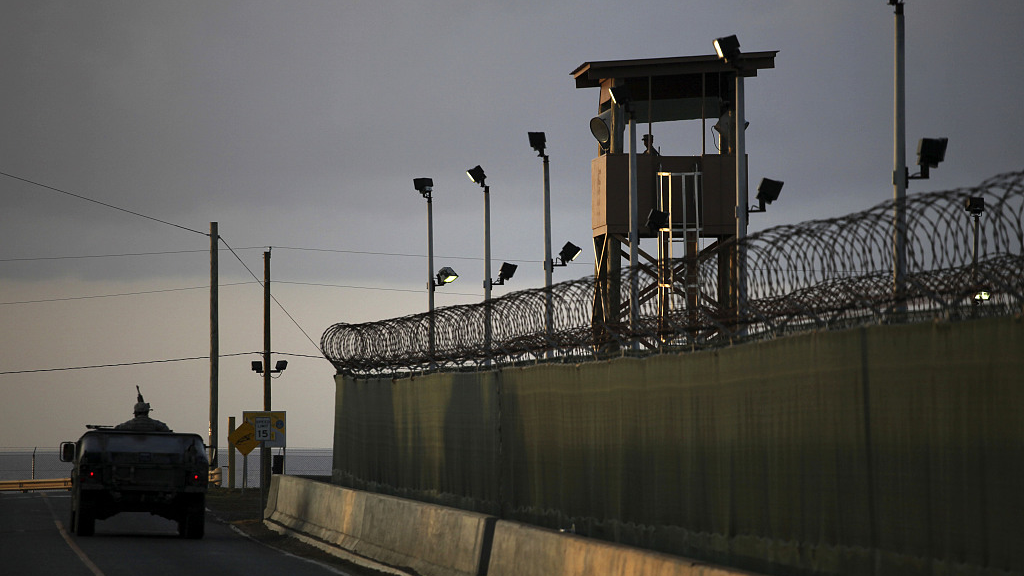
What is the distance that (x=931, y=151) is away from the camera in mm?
16984

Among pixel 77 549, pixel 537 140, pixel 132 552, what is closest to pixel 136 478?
pixel 77 549

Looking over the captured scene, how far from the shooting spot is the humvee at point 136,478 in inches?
942

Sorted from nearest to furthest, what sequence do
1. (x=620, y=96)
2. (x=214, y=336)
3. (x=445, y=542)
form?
(x=445, y=542) → (x=620, y=96) → (x=214, y=336)

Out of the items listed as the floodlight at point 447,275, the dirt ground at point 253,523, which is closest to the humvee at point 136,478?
the dirt ground at point 253,523

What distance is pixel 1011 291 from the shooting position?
7.75 meters

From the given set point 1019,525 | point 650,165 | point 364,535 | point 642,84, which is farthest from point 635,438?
point 642,84

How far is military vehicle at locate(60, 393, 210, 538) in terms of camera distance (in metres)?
23.9

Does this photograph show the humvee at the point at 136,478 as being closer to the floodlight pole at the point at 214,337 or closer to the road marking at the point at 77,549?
the road marking at the point at 77,549

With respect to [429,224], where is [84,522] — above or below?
below

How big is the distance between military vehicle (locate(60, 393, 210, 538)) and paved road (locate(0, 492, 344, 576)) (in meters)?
0.45

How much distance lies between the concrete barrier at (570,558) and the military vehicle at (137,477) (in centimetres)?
1149

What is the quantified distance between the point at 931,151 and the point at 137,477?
14.6 metres

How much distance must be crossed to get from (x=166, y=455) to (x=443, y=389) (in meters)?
7.27

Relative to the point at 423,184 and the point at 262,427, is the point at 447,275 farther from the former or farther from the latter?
the point at 262,427
